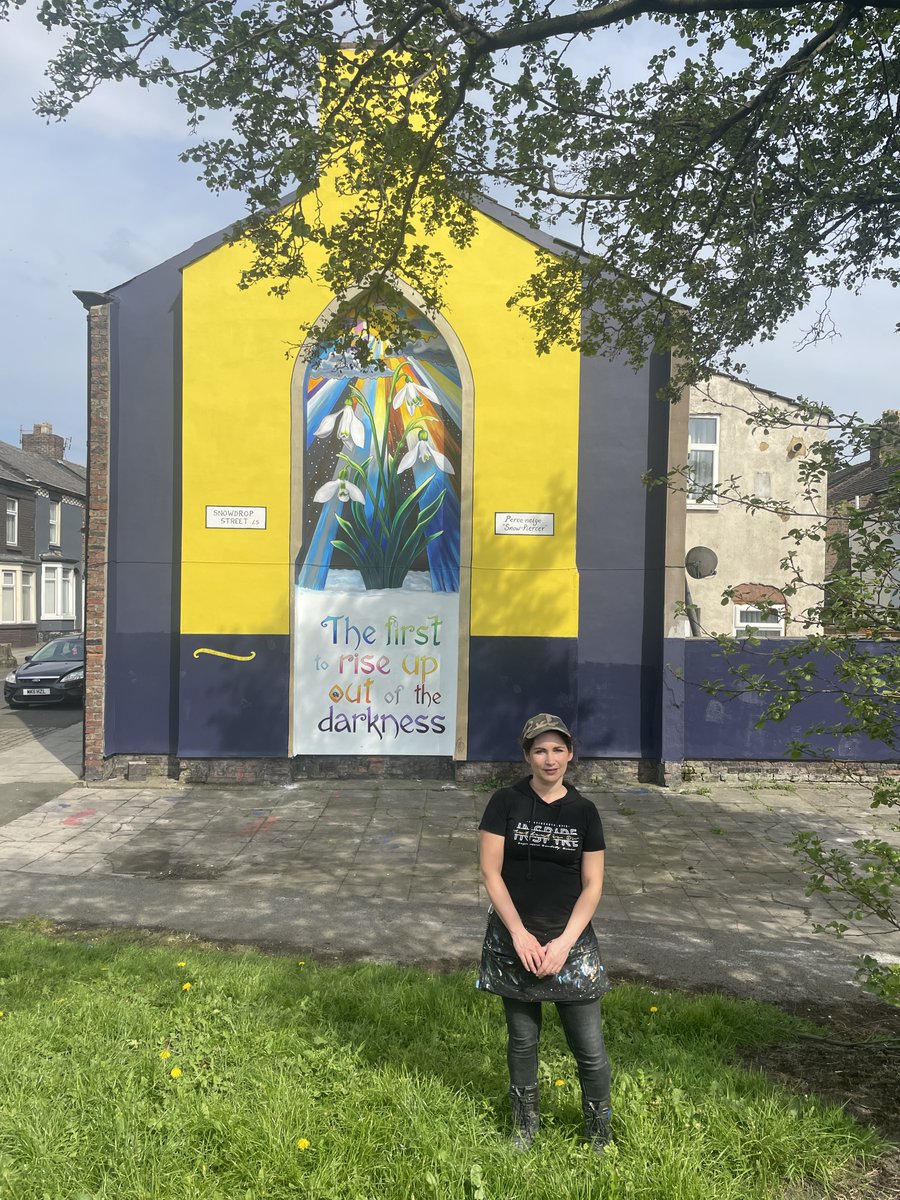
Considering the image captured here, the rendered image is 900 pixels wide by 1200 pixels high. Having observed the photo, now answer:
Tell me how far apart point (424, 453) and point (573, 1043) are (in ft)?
30.2

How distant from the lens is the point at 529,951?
3.01 m

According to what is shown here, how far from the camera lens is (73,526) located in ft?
125

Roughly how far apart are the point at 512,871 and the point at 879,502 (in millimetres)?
2445

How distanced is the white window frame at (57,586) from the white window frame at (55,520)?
4.01 feet

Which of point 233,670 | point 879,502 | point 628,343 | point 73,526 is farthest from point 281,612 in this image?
point 73,526

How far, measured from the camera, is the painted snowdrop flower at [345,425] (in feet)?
37.7

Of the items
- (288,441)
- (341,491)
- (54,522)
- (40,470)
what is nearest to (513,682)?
(341,491)

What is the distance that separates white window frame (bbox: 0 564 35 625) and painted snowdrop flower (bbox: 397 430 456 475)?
26436mm

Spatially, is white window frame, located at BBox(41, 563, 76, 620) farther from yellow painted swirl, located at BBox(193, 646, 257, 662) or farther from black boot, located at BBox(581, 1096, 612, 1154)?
black boot, located at BBox(581, 1096, 612, 1154)

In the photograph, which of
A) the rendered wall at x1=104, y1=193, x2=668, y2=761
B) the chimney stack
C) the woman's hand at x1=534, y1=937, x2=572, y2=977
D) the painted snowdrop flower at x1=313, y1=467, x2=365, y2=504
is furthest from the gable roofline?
the chimney stack

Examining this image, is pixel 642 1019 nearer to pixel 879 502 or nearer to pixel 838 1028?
pixel 838 1028

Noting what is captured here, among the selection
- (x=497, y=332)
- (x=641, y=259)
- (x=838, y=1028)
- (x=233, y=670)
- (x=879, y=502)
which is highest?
(x=497, y=332)

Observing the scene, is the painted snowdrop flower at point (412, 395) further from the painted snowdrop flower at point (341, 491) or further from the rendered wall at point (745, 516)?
the rendered wall at point (745, 516)

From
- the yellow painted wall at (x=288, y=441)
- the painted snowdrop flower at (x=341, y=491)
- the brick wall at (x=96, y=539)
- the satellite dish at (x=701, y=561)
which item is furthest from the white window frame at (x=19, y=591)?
the satellite dish at (x=701, y=561)
